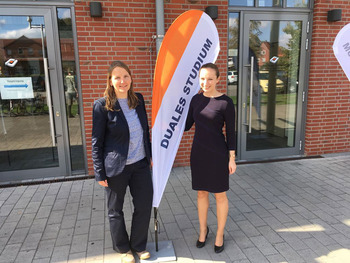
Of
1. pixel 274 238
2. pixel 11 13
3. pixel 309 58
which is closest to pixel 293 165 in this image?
pixel 309 58

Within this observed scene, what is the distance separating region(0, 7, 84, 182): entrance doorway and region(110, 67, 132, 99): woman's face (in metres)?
2.43

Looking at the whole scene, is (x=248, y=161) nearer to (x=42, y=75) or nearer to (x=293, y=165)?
(x=293, y=165)

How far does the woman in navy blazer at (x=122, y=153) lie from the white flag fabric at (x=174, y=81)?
117mm

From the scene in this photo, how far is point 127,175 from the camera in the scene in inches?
95.7

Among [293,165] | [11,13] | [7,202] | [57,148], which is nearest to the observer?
[7,202]

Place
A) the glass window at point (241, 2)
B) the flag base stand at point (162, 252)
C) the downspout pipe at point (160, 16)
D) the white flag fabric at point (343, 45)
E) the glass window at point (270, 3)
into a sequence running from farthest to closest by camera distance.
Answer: the glass window at point (270, 3), the glass window at point (241, 2), the downspout pipe at point (160, 16), the white flag fabric at point (343, 45), the flag base stand at point (162, 252)

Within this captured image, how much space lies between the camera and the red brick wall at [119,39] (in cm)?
418

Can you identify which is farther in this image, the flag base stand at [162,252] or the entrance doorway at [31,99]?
the entrance doorway at [31,99]

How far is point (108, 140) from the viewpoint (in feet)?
7.75

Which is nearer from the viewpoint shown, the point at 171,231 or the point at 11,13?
the point at 171,231

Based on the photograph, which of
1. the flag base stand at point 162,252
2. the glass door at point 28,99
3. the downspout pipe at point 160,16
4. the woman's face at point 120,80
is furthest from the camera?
the glass door at point 28,99

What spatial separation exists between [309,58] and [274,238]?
Answer: 3626 millimetres

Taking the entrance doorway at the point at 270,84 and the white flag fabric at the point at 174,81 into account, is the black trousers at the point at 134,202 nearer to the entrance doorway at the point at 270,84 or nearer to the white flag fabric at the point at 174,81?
the white flag fabric at the point at 174,81

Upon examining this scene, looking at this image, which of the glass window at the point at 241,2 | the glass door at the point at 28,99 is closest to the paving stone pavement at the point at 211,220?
the glass door at the point at 28,99
